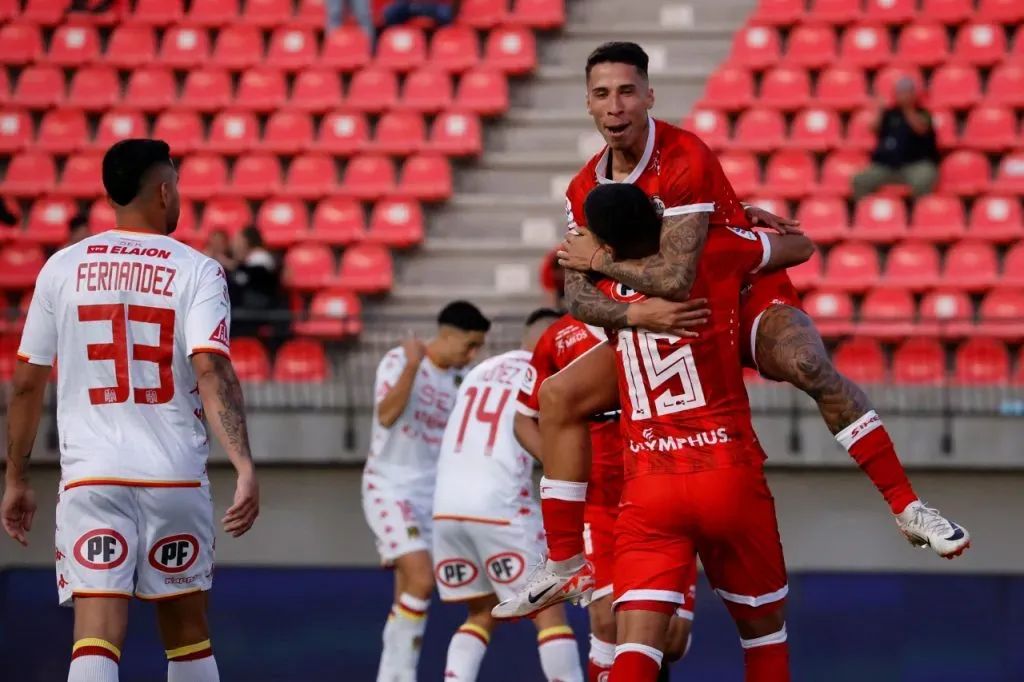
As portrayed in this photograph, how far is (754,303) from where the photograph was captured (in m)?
5.55

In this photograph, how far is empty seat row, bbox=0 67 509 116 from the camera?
14.1 metres

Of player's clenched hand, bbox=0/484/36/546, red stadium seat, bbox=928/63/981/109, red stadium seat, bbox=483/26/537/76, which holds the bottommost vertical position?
player's clenched hand, bbox=0/484/36/546

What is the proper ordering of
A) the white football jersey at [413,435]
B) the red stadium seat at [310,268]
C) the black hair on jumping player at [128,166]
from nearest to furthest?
the black hair on jumping player at [128,166]
the white football jersey at [413,435]
the red stadium seat at [310,268]

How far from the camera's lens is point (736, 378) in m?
5.33

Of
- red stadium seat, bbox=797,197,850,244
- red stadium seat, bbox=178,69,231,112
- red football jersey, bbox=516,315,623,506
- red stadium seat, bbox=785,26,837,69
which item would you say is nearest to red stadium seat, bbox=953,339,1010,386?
red stadium seat, bbox=797,197,850,244

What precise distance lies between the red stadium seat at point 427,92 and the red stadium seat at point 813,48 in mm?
2826

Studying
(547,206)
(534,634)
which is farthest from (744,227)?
(547,206)

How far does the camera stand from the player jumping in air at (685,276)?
526 centimetres

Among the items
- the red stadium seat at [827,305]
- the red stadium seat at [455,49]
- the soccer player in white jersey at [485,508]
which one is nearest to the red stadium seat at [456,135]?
the red stadium seat at [455,49]

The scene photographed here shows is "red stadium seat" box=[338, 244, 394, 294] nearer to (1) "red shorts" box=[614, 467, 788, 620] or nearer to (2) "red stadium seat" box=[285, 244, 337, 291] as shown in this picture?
(2) "red stadium seat" box=[285, 244, 337, 291]

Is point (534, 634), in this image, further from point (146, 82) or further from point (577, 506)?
point (146, 82)

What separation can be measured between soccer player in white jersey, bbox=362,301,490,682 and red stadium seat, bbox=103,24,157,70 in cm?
697

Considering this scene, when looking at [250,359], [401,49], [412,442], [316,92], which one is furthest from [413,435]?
[401,49]

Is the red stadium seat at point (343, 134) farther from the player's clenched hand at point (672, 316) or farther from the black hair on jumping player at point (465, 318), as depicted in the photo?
the player's clenched hand at point (672, 316)
